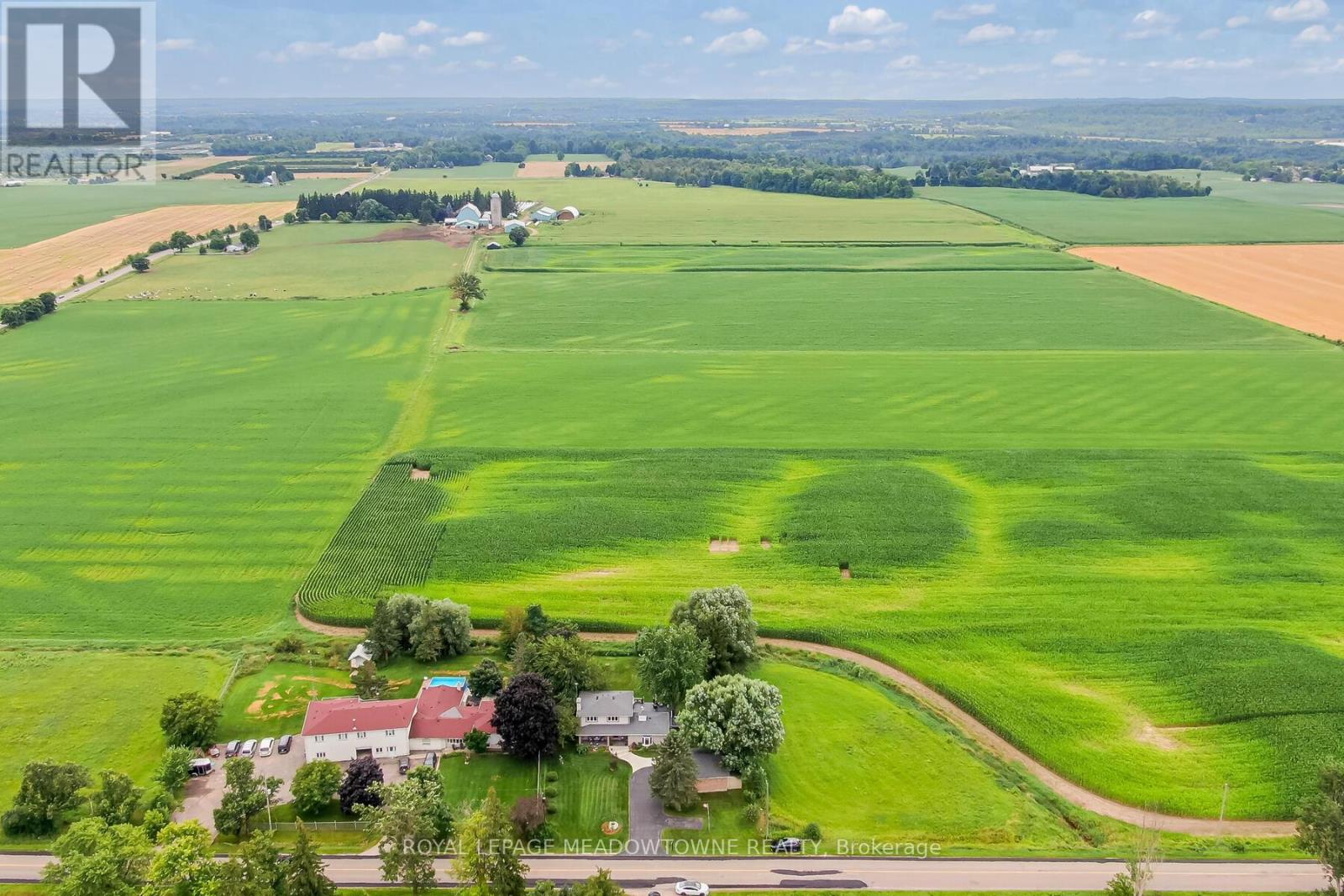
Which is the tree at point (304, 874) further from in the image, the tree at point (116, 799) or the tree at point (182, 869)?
the tree at point (116, 799)

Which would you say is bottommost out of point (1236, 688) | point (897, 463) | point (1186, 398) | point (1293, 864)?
point (1293, 864)

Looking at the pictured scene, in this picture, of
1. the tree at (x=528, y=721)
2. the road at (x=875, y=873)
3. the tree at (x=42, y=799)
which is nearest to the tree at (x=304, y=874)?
the road at (x=875, y=873)

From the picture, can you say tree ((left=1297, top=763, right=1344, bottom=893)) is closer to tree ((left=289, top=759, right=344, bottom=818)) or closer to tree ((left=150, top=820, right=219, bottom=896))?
tree ((left=289, top=759, right=344, bottom=818))

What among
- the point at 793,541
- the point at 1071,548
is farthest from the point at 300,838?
the point at 1071,548

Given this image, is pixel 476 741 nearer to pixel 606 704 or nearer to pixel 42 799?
pixel 606 704

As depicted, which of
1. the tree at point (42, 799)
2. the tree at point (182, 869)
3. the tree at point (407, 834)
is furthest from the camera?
the tree at point (42, 799)

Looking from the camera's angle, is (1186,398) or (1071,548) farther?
(1186,398)

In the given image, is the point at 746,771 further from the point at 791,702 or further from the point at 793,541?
the point at 793,541

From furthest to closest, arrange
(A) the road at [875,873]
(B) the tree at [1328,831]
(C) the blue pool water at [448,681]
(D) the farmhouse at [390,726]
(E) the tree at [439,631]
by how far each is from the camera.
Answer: (E) the tree at [439,631], (C) the blue pool water at [448,681], (D) the farmhouse at [390,726], (A) the road at [875,873], (B) the tree at [1328,831]
